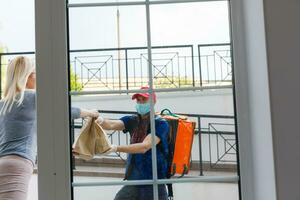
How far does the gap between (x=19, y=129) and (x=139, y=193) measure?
68cm

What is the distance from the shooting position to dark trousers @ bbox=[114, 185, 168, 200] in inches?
59.4

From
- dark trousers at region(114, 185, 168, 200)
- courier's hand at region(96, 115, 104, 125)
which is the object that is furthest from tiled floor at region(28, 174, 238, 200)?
courier's hand at region(96, 115, 104, 125)

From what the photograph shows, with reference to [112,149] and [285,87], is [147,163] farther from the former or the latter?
[285,87]

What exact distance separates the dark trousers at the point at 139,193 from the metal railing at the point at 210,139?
16cm

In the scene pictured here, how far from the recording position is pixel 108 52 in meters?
1.56

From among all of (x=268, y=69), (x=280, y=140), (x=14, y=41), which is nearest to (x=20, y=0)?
(x=14, y=41)

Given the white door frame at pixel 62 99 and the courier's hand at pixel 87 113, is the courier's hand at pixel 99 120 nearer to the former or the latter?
the courier's hand at pixel 87 113

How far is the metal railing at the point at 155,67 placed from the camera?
1549 mm

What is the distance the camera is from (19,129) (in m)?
1.80

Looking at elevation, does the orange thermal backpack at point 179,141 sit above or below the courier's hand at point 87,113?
below

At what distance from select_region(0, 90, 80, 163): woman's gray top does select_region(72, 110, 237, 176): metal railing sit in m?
0.38

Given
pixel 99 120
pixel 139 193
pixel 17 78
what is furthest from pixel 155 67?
pixel 17 78

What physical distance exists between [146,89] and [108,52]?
22 centimetres

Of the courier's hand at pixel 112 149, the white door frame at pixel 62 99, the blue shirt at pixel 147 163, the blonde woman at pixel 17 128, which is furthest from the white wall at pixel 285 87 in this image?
the blonde woman at pixel 17 128
